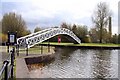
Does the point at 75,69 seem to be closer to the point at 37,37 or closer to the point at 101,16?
the point at 37,37

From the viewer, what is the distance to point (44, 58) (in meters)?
13.0

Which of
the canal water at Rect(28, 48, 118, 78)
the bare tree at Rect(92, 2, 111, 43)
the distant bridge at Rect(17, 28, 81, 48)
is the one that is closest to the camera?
the canal water at Rect(28, 48, 118, 78)

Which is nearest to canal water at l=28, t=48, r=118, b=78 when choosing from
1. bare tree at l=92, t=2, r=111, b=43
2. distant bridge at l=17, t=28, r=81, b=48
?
distant bridge at l=17, t=28, r=81, b=48

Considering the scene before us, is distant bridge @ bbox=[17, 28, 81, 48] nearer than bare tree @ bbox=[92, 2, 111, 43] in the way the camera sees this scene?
Yes

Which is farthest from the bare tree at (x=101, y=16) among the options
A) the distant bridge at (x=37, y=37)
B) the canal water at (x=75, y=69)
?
the canal water at (x=75, y=69)

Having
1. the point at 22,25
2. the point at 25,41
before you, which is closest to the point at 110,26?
the point at 22,25

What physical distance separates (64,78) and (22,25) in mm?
24978

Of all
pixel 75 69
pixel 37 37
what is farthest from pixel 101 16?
pixel 75 69

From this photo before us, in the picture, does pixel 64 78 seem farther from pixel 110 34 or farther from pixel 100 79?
pixel 110 34

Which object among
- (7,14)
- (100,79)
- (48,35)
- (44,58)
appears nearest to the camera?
(100,79)

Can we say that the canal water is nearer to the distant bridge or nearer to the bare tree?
the distant bridge

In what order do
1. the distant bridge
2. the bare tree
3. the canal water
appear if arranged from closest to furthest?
the canal water, the distant bridge, the bare tree

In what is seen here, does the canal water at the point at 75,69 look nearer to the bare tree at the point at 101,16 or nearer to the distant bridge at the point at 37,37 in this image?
the distant bridge at the point at 37,37

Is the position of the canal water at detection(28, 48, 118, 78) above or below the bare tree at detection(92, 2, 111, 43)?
below
